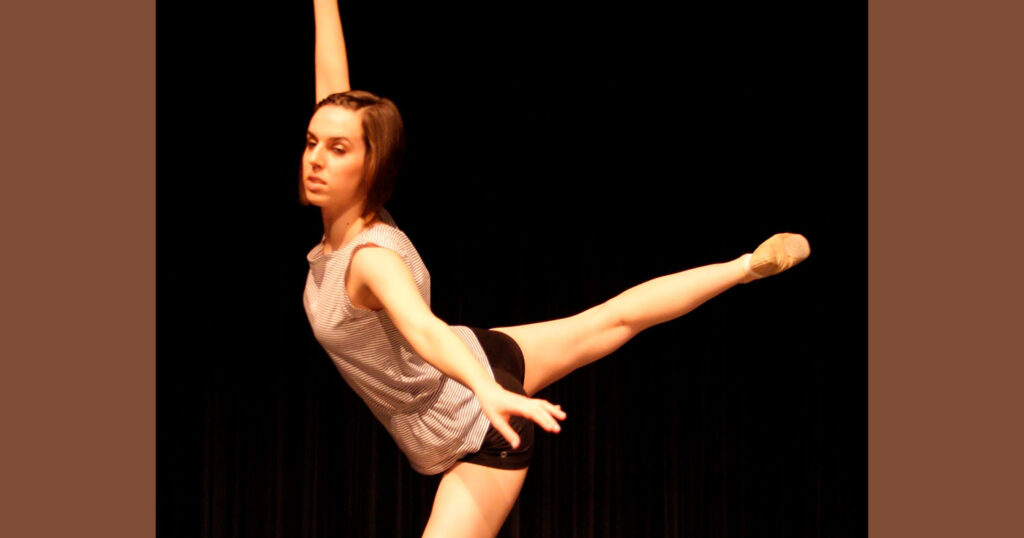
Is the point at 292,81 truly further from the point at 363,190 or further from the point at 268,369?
the point at 363,190

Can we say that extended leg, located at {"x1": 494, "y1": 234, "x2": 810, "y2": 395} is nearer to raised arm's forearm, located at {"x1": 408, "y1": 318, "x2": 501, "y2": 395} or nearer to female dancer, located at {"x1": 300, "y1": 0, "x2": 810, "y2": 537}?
female dancer, located at {"x1": 300, "y1": 0, "x2": 810, "y2": 537}

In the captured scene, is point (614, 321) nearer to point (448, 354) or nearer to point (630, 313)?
point (630, 313)

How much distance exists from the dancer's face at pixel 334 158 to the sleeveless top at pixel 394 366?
106 millimetres

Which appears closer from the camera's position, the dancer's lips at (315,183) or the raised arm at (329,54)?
the dancer's lips at (315,183)

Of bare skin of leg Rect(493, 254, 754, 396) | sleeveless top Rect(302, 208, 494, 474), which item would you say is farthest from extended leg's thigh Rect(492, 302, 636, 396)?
sleeveless top Rect(302, 208, 494, 474)

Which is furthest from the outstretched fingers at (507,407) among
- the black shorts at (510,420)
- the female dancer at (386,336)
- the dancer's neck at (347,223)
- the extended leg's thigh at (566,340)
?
the extended leg's thigh at (566,340)

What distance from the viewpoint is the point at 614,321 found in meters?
2.81

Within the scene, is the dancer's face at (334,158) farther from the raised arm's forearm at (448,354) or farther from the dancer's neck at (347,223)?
the raised arm's forearm at (448,354)

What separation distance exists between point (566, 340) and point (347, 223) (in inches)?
24.2

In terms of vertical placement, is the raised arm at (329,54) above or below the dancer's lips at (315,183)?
above

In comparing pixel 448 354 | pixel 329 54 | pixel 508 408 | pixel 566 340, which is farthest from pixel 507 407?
pixel 329 54

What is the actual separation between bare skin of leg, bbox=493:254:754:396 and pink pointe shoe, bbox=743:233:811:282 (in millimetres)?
23

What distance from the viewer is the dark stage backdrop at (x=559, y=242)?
3.46 m

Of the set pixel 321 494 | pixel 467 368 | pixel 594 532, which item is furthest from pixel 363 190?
pixel 594 532
